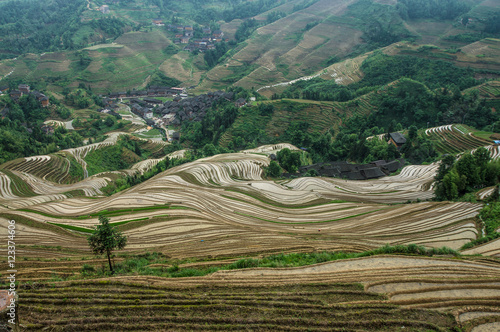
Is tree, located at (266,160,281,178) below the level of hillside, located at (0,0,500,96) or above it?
below

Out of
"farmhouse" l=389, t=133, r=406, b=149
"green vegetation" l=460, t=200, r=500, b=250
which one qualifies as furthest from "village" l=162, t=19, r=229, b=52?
"green vegetation" l=460, t=200, r=500, b=250

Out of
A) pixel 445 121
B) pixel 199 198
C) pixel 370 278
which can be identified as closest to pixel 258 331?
pixel 370 278

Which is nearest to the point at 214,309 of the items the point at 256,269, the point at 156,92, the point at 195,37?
the point at 256,269

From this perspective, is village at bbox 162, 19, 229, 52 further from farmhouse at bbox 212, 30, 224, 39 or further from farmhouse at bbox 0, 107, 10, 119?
farmhouse at bbox 0, 107, 10, 119

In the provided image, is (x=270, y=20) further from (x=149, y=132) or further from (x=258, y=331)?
(x=258, y=331)

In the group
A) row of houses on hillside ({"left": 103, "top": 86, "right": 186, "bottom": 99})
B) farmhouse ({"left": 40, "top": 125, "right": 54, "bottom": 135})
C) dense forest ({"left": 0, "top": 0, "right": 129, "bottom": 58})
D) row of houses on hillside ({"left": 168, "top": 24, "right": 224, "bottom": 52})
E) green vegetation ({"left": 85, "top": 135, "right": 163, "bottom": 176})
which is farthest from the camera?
row of houses on hillside ({"left": 168, "top": 24, "right": 224, "bottom": 52})

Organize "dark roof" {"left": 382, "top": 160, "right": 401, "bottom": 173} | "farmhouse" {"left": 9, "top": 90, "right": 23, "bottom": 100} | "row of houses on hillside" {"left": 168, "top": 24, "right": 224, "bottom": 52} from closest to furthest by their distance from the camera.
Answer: "dark roof" {"left": 382, "top": 160, "right": 401, "bottom": 173} → "farmhouse" {"left": 9, "top": 90, "right": 23, "bottom": 100} → "row of houses on hillside" {"left": 168, "top": 24, "right": 224, "bottom": 52}
